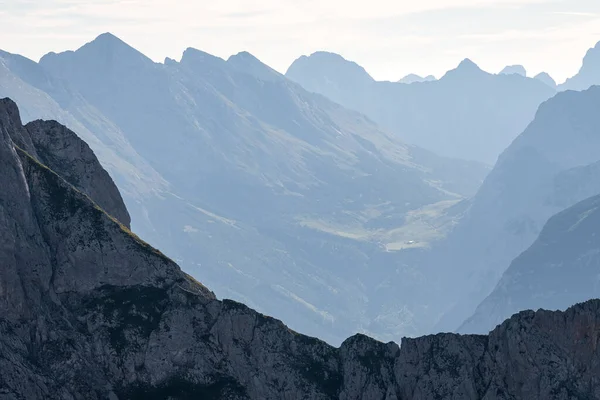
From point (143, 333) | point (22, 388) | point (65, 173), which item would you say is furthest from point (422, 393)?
point (65, 173)

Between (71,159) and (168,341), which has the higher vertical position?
(71,159)

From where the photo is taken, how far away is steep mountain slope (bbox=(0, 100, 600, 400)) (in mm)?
120562

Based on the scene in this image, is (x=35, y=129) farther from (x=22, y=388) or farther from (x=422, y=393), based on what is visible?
(x=422, y=393)

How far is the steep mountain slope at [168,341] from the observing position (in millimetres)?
120562

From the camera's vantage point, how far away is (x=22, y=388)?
371ft

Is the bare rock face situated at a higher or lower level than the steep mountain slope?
higher

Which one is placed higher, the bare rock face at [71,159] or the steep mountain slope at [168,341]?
the bare rock face at [71,159]

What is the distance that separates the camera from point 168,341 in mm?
127500

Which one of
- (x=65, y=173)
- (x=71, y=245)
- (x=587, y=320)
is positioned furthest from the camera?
(x=65, y=173)

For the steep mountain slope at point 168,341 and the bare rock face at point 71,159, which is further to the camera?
the bare rock face at point 71,159

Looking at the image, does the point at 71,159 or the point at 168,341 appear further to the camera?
the point at 71,159

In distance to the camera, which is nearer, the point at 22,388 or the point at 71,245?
the point at 22,388

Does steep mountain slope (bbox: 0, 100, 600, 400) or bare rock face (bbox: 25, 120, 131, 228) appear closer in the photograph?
steep mountain slope (bbox: 0, 100, 600, 400)

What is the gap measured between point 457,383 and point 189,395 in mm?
30216
